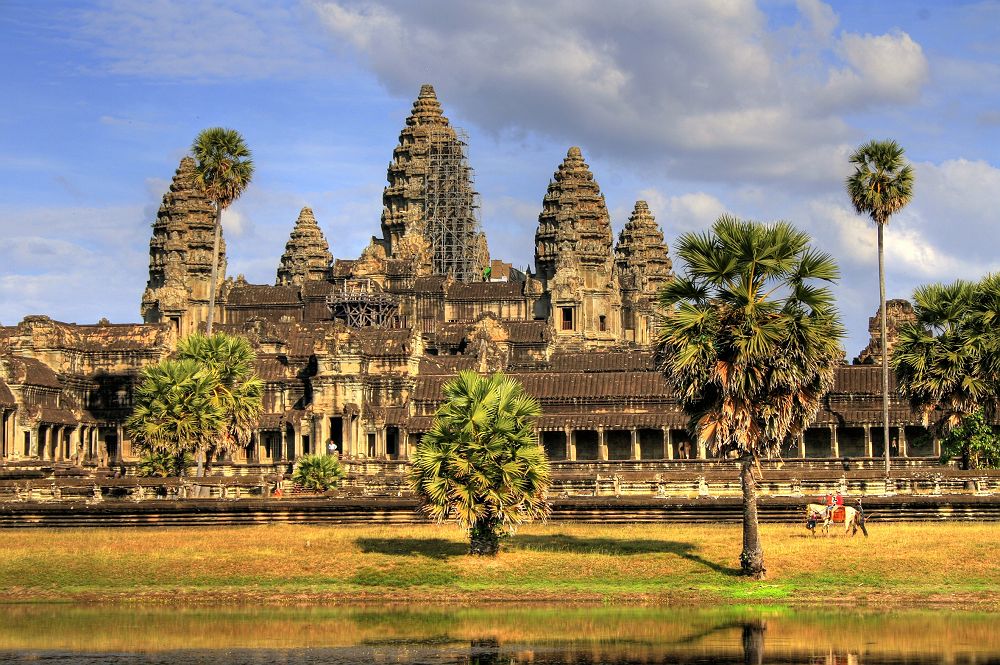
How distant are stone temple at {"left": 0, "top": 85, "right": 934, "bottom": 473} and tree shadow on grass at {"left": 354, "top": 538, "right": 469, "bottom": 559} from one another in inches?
1140

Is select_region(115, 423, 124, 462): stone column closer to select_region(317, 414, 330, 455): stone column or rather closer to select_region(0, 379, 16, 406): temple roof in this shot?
select_region(0, 379, 16, 406): temple roof

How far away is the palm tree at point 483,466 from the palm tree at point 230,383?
22498 mm

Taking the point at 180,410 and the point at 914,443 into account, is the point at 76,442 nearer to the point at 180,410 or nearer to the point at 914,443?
the point at 180,410

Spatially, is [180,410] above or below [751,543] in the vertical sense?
above

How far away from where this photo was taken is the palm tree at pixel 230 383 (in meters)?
67.7

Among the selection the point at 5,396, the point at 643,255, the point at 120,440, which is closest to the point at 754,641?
the point at 5,396

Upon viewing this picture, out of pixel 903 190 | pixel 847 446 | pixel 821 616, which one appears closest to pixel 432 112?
pixel 847 446

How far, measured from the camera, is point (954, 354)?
210ft

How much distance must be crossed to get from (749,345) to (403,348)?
156 feet

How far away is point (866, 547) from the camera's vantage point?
45000 mm

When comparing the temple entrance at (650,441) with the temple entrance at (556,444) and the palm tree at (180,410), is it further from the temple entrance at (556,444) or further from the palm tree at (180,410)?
the palm tree at (180,410)

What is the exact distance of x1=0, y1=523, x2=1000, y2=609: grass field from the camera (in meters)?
42.3

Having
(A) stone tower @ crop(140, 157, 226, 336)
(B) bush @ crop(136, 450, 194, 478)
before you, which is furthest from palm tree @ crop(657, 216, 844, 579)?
(A) stone tower @ crop(140, 157, 226, 336)

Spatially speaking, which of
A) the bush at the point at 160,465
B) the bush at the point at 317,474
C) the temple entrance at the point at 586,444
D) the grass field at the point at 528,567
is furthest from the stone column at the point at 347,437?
the grass field at the point at 528,567
